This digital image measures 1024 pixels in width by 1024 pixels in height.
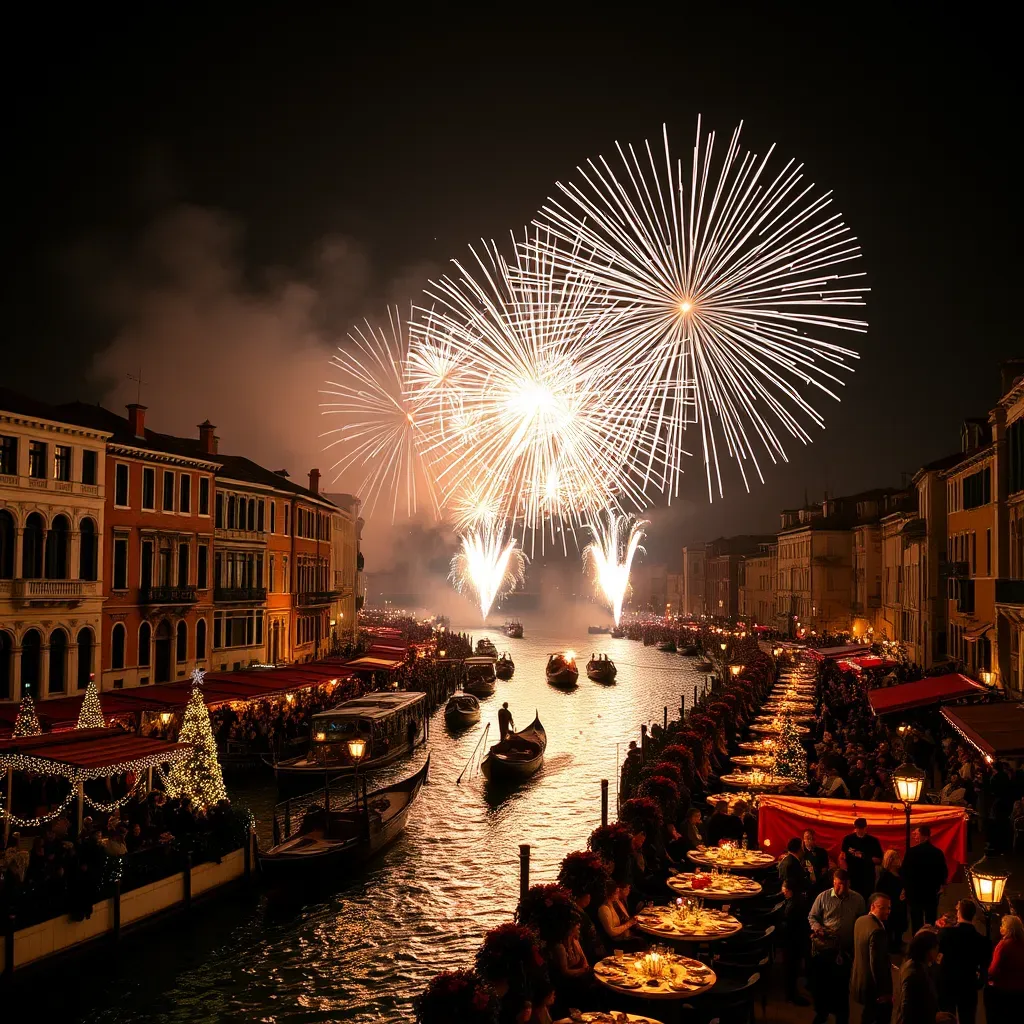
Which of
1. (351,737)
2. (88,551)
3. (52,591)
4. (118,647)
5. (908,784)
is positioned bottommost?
(351,737)

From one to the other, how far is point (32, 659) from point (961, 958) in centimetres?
2939

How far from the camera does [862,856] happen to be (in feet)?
42.5

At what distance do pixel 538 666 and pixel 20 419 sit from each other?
62888 millimetres

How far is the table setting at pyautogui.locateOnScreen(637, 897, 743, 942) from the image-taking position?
11234 millimetres

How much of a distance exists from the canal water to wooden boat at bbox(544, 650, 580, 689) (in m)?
33.4

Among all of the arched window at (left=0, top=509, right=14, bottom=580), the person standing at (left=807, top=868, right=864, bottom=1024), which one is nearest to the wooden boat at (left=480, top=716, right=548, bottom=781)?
the arched window at (left=0, top=509, right=14, bottom=580)

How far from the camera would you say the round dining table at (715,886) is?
42.0 ft

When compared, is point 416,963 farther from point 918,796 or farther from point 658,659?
point 658,659

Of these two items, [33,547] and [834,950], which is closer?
[834,950]

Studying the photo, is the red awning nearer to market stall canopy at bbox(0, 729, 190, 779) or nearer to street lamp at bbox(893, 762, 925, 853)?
street lamp at bbox(893, 762, 925, 853)

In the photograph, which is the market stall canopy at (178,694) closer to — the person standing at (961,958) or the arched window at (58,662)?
the arched window at (58,662)

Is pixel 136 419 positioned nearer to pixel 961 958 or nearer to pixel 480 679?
pixel 480 679

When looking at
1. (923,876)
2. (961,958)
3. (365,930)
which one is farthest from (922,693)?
(961,958)

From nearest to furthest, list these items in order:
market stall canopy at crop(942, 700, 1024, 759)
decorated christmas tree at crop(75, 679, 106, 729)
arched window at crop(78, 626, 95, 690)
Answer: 1. market stall canopy at crop(942, 700, 1024, 759)
2. decorated christmas tree at crop(75, 679, 106, 729)
3. arched window at crop(78, 626, 95, 690)
